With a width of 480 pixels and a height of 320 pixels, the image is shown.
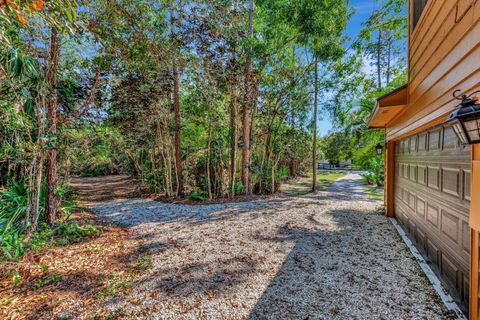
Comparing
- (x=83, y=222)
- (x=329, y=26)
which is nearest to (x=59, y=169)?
(x=83, y=222)

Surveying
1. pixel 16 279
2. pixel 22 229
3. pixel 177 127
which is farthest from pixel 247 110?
pixel 16 279

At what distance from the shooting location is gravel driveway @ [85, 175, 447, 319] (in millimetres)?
1925

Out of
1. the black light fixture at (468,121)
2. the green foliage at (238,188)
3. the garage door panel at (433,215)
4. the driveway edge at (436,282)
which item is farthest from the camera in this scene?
the green foliage at (238,188)

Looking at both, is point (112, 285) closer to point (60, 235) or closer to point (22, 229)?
point (60, 235)

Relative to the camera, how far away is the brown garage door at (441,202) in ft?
6.53

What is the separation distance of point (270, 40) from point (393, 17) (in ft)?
14.8

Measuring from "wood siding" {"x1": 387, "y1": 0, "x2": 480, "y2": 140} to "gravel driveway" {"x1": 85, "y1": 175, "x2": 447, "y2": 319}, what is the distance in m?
1.79

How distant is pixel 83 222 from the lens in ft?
13.6

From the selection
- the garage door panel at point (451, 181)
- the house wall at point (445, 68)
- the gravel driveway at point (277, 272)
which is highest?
the house wall at point (445, 68)

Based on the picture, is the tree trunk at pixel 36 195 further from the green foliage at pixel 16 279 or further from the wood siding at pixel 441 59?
the wood siding at pixel 441 59

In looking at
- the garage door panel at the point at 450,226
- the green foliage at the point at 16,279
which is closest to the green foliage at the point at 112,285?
the green foliage at the point at 16,279

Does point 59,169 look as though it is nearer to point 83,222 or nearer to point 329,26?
point 83,222

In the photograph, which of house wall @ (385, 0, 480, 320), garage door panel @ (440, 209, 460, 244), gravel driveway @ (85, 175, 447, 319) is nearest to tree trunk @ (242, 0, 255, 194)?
gravel driveway @ (85, 175, 447, 319)

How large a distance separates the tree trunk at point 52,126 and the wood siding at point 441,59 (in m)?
4.89
